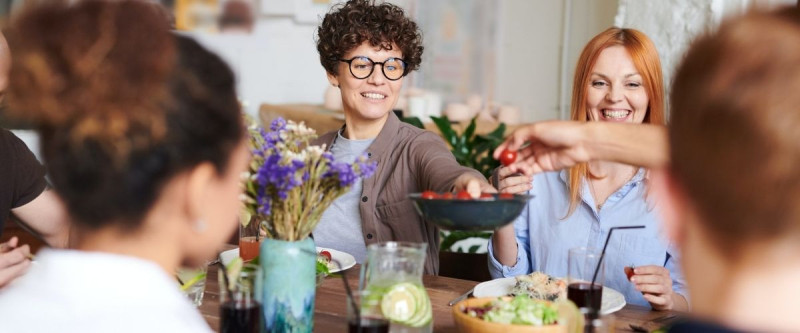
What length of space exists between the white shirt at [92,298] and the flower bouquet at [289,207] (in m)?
0.45

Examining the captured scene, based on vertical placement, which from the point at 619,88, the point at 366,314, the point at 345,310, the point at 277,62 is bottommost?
the point at 345,310

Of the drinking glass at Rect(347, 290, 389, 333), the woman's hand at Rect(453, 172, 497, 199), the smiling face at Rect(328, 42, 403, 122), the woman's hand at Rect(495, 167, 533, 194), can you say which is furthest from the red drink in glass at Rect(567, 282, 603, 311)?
the smiling face at Rect(328, 42, 403, 122)

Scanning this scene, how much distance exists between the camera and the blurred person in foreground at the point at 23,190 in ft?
7.71

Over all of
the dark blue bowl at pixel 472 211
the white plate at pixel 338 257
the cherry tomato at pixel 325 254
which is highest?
the dark blue bowl at pixel 472 211

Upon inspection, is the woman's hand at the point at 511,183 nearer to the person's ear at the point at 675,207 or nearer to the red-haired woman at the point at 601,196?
the red-haired woman at the point at 601,196

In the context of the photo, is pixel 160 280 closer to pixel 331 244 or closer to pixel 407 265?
pixel 407 265

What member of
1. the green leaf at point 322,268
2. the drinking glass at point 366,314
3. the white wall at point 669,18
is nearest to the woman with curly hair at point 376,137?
the green leaf at point 322,268

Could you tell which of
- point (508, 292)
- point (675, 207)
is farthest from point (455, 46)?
point (675, 207)

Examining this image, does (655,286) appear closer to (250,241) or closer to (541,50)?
(250,241)

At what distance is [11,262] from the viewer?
1945 mm

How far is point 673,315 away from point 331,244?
3.32ft

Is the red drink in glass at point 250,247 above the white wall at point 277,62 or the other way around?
the other way around

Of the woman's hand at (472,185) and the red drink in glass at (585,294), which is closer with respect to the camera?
the red drink in glass at (585,294)

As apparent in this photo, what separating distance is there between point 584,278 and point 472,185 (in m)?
0.30
